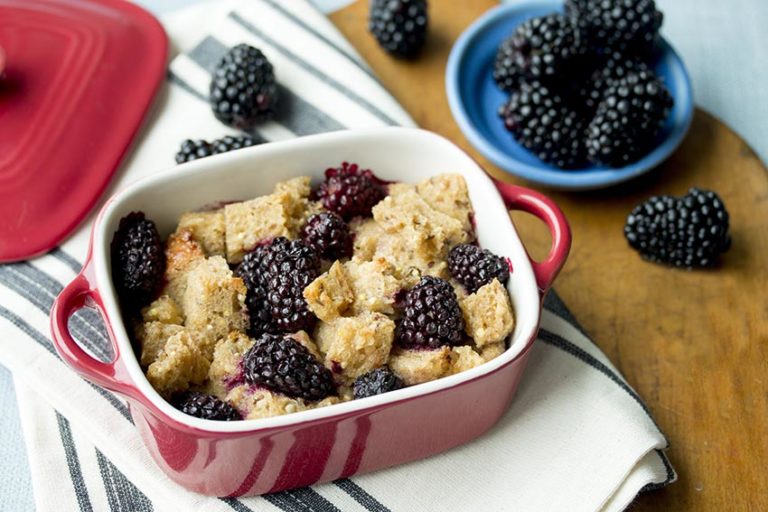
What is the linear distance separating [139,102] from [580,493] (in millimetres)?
1367

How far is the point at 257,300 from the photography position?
168 cm

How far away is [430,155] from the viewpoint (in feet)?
6.16

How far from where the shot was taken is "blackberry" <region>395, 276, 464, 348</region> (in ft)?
5.26

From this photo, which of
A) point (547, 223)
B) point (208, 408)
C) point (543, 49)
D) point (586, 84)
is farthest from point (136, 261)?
point (586, 84)

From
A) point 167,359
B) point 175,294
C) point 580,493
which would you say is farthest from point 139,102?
point 580,493

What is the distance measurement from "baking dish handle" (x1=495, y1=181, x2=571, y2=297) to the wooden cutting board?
0.38m

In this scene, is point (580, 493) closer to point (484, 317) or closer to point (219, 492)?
point (484, 317)

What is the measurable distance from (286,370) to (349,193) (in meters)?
0.44

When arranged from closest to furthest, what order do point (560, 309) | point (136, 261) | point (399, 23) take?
point (136, 261), point (560, 309), point (399, 23)

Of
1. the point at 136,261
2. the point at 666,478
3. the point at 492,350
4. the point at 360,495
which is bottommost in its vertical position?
the point at 666,478

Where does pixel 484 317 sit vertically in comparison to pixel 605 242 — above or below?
above

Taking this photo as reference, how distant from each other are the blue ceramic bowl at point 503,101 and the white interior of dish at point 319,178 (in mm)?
418

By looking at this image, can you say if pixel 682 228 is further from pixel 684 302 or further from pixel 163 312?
pixel 163 312

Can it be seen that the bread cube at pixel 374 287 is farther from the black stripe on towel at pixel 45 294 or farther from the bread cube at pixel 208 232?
the black stripe on towel at pixel 45 294
